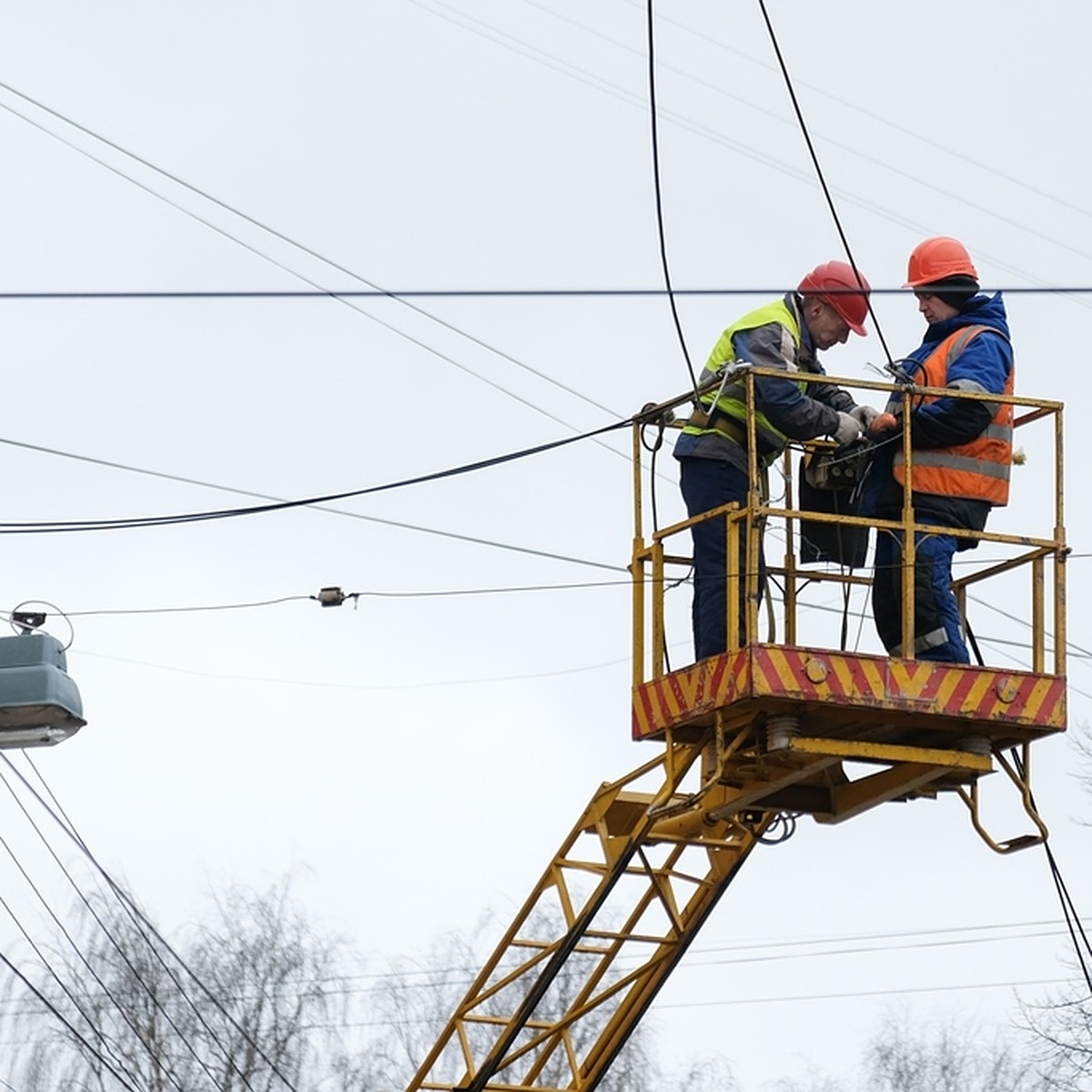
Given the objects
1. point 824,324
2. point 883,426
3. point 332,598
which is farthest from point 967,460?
point 332,598

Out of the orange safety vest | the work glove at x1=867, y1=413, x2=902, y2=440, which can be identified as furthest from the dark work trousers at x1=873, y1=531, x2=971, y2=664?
the work glove at x1=867, y1=413, x2=902, y2=440

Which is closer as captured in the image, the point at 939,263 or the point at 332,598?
the point at 939,263

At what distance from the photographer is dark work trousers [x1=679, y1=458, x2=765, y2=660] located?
1415cm

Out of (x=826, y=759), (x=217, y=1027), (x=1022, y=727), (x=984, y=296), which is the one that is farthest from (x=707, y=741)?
(x=217, y=1027)

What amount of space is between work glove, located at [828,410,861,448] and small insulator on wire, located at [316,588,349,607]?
4.84m

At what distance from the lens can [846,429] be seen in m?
14.2

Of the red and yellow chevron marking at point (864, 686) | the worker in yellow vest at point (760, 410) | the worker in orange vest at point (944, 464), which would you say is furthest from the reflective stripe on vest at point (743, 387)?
the red and yellow chevron marking at point (864, 686)

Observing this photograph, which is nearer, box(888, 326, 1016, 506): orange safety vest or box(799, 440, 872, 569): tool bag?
box(888, 326, 1016, 506): orange safety vest

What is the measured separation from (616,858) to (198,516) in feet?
10.6

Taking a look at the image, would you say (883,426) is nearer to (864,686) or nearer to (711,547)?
(711,547)

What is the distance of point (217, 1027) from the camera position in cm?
3603

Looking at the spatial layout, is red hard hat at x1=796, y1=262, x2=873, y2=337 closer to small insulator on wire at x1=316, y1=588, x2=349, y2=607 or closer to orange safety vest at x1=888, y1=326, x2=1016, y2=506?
orange safety vest at x1=888, y1=326, x2=1016, y2=506

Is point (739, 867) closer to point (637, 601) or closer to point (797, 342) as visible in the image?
point (637, 601)

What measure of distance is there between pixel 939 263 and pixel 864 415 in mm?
912
